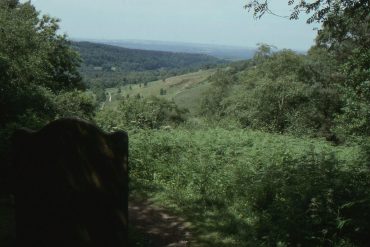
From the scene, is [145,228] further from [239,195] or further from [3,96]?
[3,96]

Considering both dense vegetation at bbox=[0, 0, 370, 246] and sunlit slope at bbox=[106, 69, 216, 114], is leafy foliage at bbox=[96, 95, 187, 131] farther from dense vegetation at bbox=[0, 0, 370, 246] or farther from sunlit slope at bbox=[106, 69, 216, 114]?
sunlit slope at bbox=[106, 69, 216, 114]

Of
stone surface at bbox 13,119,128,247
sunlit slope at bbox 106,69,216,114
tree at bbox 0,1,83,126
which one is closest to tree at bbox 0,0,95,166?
tree at bbox 0,1,83,126

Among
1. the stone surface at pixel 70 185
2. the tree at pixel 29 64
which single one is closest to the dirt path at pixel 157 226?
the stone surface at pixel 70 185

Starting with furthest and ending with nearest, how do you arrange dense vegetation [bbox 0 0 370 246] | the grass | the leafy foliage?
the leafy foliage → the grass → dense vegetation [bbox 0 0 370 246]

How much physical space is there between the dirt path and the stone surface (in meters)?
1.66

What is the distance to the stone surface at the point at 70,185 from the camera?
4.63m

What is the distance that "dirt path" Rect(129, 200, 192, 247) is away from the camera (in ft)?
21.9

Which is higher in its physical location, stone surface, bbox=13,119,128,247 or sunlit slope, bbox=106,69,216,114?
stone surface, bbox=13,119,128,247

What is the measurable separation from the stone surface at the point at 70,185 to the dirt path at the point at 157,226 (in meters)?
1.66

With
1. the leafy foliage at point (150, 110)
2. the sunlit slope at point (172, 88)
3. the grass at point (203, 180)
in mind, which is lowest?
the sunlit slope at point (172, 88)

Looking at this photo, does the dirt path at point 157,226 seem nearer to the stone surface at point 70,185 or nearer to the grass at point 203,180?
the grass at point 203,180

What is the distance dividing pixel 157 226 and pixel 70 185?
3043 mm

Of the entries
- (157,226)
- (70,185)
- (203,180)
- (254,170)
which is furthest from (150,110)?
→ (70,185)

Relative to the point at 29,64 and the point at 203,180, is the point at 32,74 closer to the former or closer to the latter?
the point at 29,64
